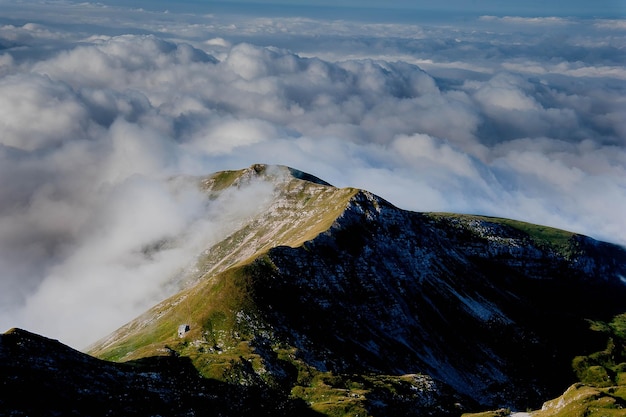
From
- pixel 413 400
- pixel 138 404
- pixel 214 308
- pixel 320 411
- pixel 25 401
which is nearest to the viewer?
pixel 25 401

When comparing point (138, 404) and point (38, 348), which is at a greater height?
point (38, 348)

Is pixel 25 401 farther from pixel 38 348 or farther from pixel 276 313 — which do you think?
pixel 276 313

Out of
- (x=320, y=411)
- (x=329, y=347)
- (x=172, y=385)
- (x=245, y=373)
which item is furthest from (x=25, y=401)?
(x=329, y=347)

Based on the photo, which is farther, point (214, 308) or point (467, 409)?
point (214, 308)

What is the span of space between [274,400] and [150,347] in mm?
51261

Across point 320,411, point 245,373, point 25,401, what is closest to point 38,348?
point 25,401

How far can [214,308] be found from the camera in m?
189

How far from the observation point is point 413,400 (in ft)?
523

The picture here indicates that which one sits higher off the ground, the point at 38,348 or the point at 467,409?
the point at 38,348

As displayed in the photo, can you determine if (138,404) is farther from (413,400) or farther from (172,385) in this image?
(413,400)

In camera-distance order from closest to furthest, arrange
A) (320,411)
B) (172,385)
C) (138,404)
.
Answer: (138,404)
(172,385)
(320,411)

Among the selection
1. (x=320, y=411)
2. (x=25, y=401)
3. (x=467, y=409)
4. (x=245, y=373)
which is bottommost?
(x=467, y=409)

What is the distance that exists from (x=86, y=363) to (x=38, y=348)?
1027 centimetres

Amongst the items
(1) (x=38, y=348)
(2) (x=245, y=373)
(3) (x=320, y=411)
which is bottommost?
(3) (x=320, y=411)
